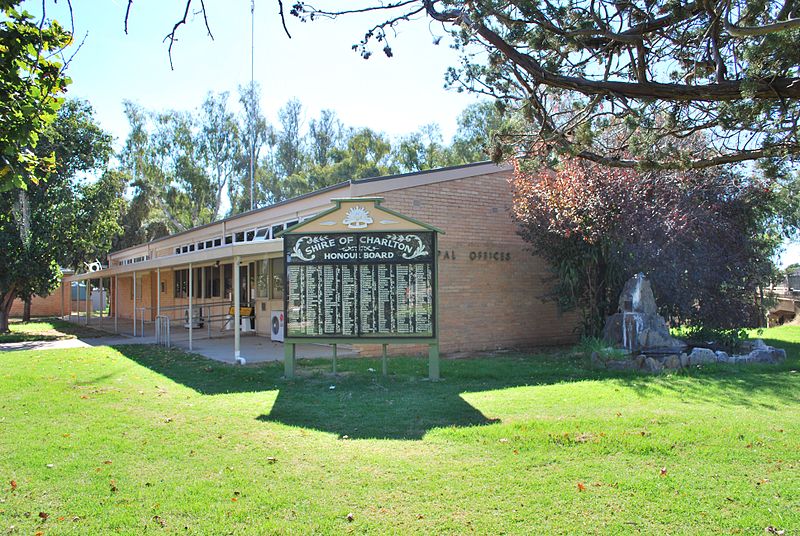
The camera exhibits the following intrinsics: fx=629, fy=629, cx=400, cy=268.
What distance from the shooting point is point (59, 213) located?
1994 centimetres

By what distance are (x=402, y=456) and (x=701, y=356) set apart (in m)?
7.39

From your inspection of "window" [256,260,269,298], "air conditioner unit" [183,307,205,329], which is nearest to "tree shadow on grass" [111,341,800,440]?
"window" [256,260,269,298]

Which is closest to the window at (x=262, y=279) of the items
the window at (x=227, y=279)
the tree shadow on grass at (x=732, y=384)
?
the window at (x=227, y=279)

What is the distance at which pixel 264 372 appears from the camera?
10.3 m

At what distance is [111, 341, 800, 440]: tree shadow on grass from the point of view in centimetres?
693

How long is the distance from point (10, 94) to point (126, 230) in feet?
116

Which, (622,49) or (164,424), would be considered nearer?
(164,424)

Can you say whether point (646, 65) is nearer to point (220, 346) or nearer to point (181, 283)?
point (220, 346)

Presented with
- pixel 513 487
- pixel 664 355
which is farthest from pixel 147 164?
pixel 513 487

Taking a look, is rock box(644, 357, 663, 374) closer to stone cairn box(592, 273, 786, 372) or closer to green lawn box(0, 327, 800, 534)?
stone cairn box(592, 273, 786, 372)

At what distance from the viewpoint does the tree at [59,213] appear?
19156mm

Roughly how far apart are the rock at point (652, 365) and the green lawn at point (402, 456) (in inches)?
32.6

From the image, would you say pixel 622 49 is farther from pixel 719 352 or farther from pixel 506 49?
pixel 719 352

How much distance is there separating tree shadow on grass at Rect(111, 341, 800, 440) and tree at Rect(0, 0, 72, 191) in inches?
146
